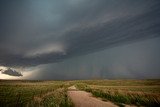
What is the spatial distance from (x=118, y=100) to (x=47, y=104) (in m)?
10.5

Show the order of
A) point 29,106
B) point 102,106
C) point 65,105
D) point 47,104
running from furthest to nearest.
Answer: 1. point 102,106
2. point 65,105
3. point 47,104
4. point 29,106

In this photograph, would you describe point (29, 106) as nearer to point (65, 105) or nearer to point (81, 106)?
point (65, 105)

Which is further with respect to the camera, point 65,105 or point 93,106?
point 93,106

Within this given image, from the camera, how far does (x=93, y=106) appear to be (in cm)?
1783

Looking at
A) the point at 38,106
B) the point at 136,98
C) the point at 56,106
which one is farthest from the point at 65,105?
the point at 136,98

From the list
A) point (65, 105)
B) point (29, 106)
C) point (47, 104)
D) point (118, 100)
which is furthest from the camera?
point (118, 100)

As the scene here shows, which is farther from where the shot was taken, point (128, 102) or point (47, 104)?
point (128, 102)

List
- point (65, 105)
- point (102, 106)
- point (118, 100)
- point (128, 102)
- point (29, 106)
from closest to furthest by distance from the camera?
point (29, 106) < point (65, 105) < point (102, 106) < point (128, 102) < point (118, 100)

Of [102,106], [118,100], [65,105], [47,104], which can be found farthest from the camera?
[118,100]

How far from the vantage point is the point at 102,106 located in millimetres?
17312

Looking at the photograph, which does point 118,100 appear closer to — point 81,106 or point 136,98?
point 136,98

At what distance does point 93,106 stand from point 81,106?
4.41 feet

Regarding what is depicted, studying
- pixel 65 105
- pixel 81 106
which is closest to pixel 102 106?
pixel 81 106

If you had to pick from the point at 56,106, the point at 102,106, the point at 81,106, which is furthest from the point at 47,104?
the point at 102,106
